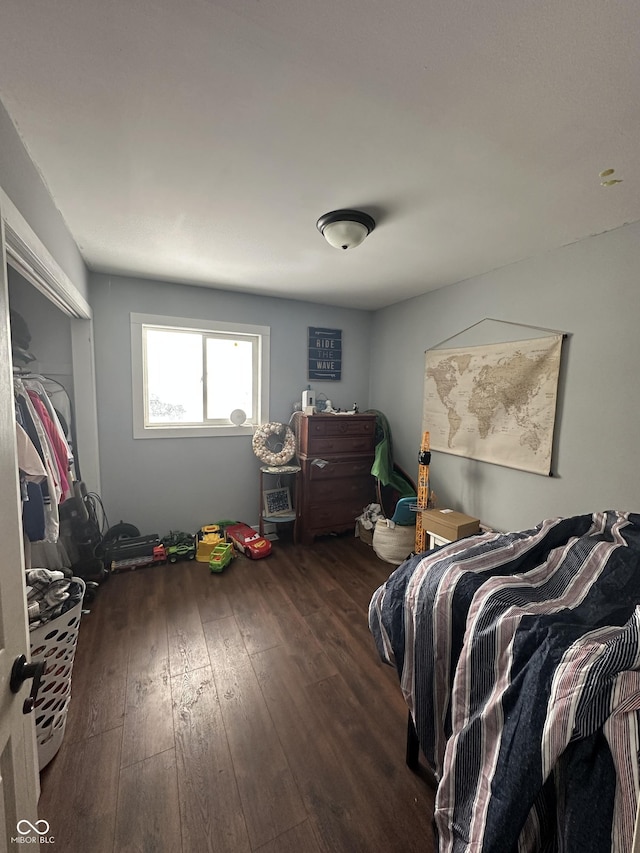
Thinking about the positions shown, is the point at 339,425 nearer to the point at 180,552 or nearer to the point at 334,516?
the point at 334,516

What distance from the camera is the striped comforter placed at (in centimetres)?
64

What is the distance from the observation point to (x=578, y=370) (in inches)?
80.5

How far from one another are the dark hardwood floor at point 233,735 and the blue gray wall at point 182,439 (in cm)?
89

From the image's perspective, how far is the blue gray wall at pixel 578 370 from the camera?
1.84m

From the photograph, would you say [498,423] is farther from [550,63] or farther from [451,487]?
[550,63]

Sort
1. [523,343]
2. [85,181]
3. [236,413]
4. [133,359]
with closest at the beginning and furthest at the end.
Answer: [85,181] < [523,343] < [133,359] < [236,413]

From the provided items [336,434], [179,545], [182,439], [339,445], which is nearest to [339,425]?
[336,434]

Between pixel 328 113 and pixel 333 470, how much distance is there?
266 centimetres

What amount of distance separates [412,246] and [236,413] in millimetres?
2082

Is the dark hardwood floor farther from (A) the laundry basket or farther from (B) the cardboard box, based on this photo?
(B) the cardboard box

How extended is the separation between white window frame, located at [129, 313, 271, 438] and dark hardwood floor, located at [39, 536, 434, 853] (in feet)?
4.46

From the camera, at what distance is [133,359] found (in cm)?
293

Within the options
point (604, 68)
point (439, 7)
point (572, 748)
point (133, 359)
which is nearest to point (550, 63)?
point (604, 68)

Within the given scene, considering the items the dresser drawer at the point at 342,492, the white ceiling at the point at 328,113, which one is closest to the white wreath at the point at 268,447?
the dresser drawer at the point at 342,492
